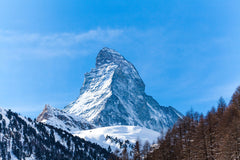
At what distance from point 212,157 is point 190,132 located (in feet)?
48.8

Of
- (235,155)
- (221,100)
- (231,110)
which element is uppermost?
(221,100)

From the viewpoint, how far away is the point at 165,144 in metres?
87.0

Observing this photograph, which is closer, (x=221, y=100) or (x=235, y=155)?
(x=235, y=155)

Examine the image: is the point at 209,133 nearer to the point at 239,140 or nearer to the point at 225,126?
the point at 225,126

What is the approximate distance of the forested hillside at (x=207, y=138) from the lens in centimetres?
5450

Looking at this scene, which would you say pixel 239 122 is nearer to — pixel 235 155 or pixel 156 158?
pixel 235 155

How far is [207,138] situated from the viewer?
2437 inches

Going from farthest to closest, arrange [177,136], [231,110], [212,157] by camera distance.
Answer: [177,136] → [231,110] → [212,157]

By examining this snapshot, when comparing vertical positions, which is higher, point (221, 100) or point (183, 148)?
point (221, 100)

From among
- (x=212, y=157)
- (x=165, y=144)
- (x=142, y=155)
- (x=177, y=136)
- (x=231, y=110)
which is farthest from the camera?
(x=142, y=155)

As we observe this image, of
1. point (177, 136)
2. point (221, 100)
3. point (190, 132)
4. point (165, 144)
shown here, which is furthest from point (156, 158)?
point (221, 100)

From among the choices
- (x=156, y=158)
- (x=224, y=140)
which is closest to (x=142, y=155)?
(x=156, y=158)

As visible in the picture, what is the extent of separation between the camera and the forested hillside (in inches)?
2146

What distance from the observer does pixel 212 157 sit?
59.7 meters
